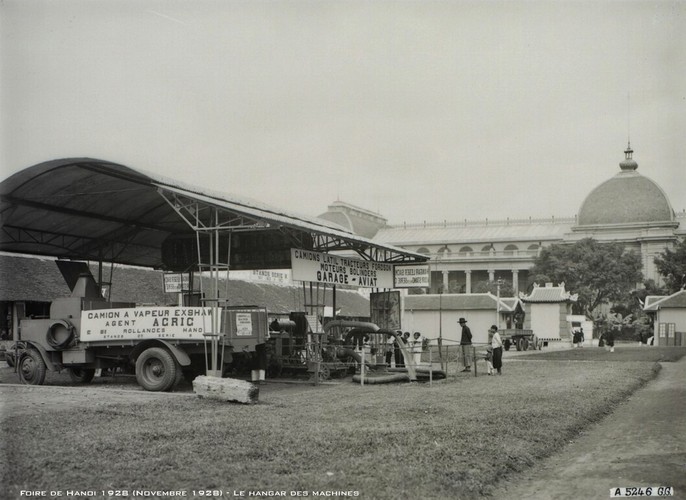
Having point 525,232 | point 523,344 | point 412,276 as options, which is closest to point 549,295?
point 523,344

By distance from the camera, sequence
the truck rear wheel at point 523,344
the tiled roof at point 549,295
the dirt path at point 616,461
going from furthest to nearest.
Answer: the tiled roof at point 549,295 < the truck rear wheel at point 523,344 < the dirt path at point 616,461

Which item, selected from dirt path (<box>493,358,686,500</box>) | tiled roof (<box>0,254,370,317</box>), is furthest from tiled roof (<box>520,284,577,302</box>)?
dirt path (<box>493,358,686,500</box>)

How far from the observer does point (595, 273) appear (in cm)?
6197

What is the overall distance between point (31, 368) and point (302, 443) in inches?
375

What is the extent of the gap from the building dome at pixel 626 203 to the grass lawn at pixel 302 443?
287 feet

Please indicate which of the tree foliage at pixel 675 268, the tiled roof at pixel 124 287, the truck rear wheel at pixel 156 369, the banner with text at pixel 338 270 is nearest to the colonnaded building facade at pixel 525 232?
the tree foliage at pixel 675 268

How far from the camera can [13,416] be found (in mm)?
10195

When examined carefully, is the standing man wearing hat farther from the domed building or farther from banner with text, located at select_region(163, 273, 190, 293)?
the domed building

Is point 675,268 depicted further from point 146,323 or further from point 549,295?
point 146,323

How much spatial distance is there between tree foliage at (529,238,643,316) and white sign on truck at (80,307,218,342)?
50174mm

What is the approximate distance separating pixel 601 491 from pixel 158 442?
4664 millimetres

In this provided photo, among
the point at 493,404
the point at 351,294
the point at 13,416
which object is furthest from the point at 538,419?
the point at 351,294

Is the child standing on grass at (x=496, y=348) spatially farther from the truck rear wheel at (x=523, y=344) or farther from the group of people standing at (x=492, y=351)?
the truck rear wheel at (x=523, y=344)

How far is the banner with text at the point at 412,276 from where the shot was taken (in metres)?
22.8
